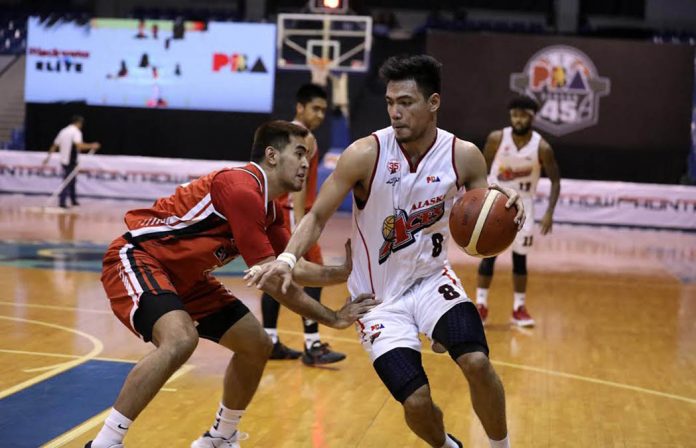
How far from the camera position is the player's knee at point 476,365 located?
423 cm

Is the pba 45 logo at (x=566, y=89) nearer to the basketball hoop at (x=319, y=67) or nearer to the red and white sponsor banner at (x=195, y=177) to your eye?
the red and white sponsor banner at (x=195, y=177)

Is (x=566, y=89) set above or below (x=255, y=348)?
above

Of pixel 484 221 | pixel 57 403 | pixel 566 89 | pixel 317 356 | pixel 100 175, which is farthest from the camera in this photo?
pixel 566 89

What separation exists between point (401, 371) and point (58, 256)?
28.0 ft

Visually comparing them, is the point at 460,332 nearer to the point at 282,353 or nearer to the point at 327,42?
the point at 282,353

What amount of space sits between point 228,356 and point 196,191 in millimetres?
2811

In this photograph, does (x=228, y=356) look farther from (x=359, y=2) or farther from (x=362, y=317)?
(x=359, y=2)

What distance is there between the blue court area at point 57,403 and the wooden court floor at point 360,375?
0.01m

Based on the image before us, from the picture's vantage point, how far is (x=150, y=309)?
14.4 feet

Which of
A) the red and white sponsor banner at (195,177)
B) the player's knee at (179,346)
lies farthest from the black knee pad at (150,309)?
the red and white sponsor banner at (195,177)

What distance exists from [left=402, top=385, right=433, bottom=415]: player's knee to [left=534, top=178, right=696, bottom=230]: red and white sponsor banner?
1470 cm

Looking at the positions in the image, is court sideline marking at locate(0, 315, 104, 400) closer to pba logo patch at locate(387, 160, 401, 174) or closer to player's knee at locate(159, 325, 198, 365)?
player's knee at locate(159, 325, 198, 365)

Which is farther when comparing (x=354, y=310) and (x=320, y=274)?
(x=320, y=274)

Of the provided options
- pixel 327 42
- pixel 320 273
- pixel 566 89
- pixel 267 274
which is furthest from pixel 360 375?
pixel 566 89
